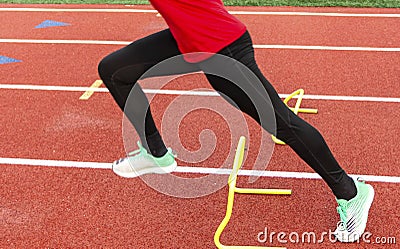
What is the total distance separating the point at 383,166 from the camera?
3.54 m

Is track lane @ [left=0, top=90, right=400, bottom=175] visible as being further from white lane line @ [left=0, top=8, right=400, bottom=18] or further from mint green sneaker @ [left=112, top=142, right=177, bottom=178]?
white lane line @ [left=0, top=8, right=400, bottom=18]

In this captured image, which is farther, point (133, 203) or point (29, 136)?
point (29, 136)

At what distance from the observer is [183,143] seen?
13.0 ft

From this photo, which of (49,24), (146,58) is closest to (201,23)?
(146,58)

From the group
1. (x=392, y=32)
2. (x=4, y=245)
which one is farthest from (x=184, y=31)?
(x=392, y=32)

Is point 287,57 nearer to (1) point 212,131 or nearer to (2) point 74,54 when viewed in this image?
(1) point 212,131

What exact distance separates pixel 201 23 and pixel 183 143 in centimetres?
156

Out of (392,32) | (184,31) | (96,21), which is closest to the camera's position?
(184,31)

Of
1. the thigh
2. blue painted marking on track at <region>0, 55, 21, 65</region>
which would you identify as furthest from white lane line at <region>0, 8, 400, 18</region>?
the thigh

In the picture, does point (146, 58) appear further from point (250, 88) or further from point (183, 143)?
point (183, 143)

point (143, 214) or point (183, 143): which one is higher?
point (143, 214)

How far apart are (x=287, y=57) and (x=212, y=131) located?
1.80m

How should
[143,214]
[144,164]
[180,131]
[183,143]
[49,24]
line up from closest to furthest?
[143,214]
[144,164]
[183,143]
[180,131]
[49,24]

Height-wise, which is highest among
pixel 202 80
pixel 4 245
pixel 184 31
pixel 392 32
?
pixel 184 31
